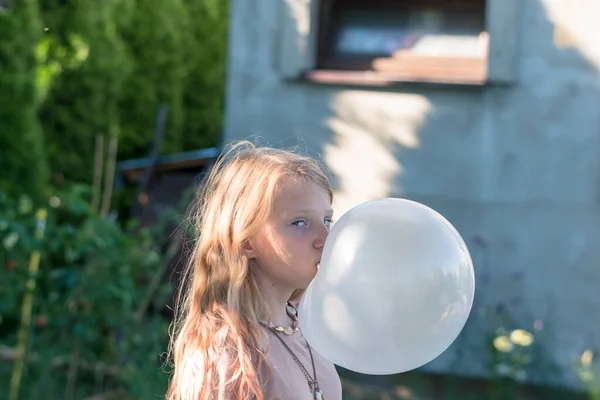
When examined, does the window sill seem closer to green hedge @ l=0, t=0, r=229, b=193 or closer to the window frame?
the window frame

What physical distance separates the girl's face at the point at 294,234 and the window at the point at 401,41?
3.03 metres

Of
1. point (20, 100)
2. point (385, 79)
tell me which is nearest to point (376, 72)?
point (385, 79)

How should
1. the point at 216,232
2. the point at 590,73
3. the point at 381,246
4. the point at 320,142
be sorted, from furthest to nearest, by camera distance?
the point at 320,142 → the point at 590,73 → the point at 216,232 → the point at 381,246

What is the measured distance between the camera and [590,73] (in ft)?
13.8

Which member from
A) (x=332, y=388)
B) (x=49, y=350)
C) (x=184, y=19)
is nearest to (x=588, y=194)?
(x=49, y=350)

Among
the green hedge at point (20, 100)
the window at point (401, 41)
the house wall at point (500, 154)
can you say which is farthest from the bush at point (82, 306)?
the green hedge at point (20, 100)

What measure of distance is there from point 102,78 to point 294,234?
6.65 m

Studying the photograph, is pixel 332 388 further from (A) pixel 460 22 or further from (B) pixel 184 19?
(B) pixel 184 19

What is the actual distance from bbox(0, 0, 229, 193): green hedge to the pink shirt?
4211mm

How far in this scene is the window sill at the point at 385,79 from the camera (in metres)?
4.32

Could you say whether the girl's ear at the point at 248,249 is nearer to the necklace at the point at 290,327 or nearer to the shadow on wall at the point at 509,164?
the necklace at the point at 290,327

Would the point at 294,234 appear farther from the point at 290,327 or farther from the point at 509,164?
the point at 509,164

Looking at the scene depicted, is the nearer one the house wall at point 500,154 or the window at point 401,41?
the house wall at point 500,154

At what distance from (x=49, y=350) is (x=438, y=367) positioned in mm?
1879
